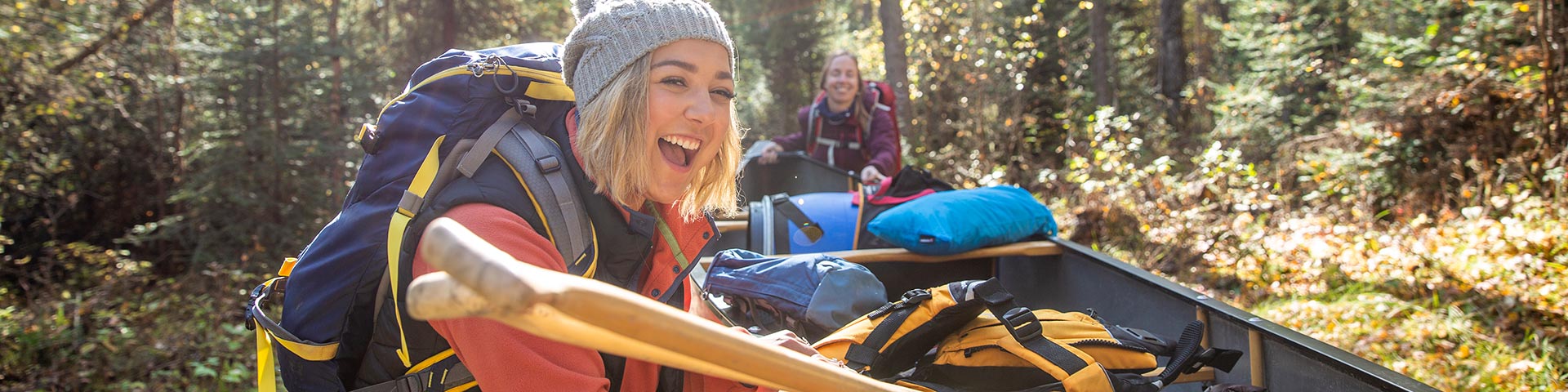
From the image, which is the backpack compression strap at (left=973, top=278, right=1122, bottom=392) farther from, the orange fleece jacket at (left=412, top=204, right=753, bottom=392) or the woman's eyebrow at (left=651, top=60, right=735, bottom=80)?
the orange fleece jacket at (left=412, top=204, right=753, bottom=392)

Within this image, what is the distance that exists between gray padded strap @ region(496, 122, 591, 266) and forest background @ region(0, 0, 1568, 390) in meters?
4.31

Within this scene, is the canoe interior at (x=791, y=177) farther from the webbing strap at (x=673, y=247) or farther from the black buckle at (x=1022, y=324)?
the webbing strap at (x=673, y=247)

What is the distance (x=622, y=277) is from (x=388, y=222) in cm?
47

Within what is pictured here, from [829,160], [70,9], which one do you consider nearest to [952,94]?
[829,160]

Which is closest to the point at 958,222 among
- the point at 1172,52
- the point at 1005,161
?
the point at 1005,161

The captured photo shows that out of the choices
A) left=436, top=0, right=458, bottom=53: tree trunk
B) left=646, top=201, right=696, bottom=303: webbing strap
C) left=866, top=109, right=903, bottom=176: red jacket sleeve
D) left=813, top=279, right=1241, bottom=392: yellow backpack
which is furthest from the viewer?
left=436, top=0, right=458, bottom=53: tree trunk

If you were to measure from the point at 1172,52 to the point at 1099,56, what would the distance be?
2.60 m

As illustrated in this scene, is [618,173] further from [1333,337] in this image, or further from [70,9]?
[70,9]

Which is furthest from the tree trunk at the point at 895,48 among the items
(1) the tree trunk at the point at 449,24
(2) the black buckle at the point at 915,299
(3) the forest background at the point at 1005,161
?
(2) the black buckle at the point at 915,299

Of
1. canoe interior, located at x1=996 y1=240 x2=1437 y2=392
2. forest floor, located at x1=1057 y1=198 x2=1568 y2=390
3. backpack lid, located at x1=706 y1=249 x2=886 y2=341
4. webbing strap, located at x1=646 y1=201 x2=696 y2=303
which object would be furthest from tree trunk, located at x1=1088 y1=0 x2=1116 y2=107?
webbing strap, located at x1=646 y1=201 x2=696 y2=303

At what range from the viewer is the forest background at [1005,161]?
512 centimetres

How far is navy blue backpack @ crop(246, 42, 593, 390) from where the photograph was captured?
149 centimetres

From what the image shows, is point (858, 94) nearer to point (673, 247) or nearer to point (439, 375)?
point (673, 247)

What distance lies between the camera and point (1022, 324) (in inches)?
85.4
